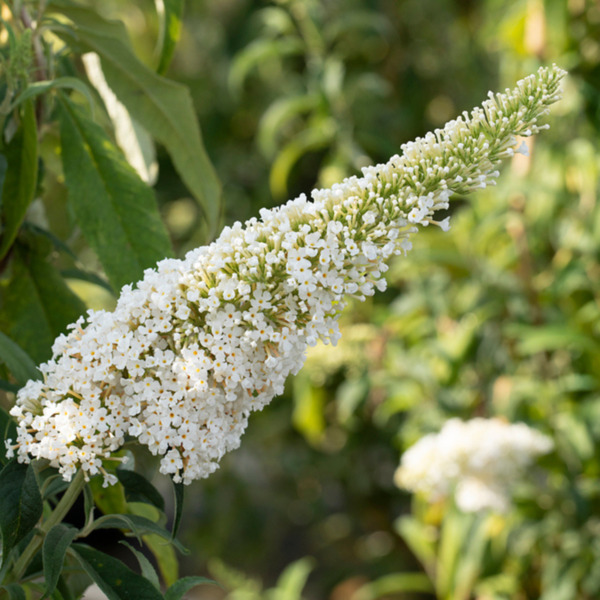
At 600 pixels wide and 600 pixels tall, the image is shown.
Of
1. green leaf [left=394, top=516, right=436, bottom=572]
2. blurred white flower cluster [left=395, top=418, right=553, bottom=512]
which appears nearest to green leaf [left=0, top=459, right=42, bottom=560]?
blurred white flower cluster [left=395, top=418, right=553, bottom=512]

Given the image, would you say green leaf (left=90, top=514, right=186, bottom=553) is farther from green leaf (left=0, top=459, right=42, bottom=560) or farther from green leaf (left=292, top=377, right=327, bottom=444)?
green leaf (left=292, top=377, right=327, bottom=444)

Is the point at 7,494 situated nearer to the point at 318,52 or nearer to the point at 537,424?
the point at 537,424

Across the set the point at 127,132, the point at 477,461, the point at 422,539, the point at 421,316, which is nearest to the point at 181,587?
the point at 127,132

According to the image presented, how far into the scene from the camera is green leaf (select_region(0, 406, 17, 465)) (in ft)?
1.78

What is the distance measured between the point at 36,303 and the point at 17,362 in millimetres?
128

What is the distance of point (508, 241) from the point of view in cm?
169

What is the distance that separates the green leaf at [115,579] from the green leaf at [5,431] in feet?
0.30

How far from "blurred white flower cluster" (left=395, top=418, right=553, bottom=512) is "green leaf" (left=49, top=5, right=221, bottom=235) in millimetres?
830

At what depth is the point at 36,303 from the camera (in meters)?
0.72

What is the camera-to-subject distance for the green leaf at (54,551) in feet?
1.55

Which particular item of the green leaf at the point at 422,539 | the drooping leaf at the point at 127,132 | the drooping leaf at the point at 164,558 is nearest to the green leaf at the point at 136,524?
the drooping leaf at the point at 164,558

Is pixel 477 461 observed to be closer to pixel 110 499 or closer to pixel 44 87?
pixel 110 499

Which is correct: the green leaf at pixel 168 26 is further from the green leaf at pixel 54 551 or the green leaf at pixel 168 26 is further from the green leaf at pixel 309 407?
the green leaf at pixel 309 407

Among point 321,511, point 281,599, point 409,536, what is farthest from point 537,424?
point 321,511
